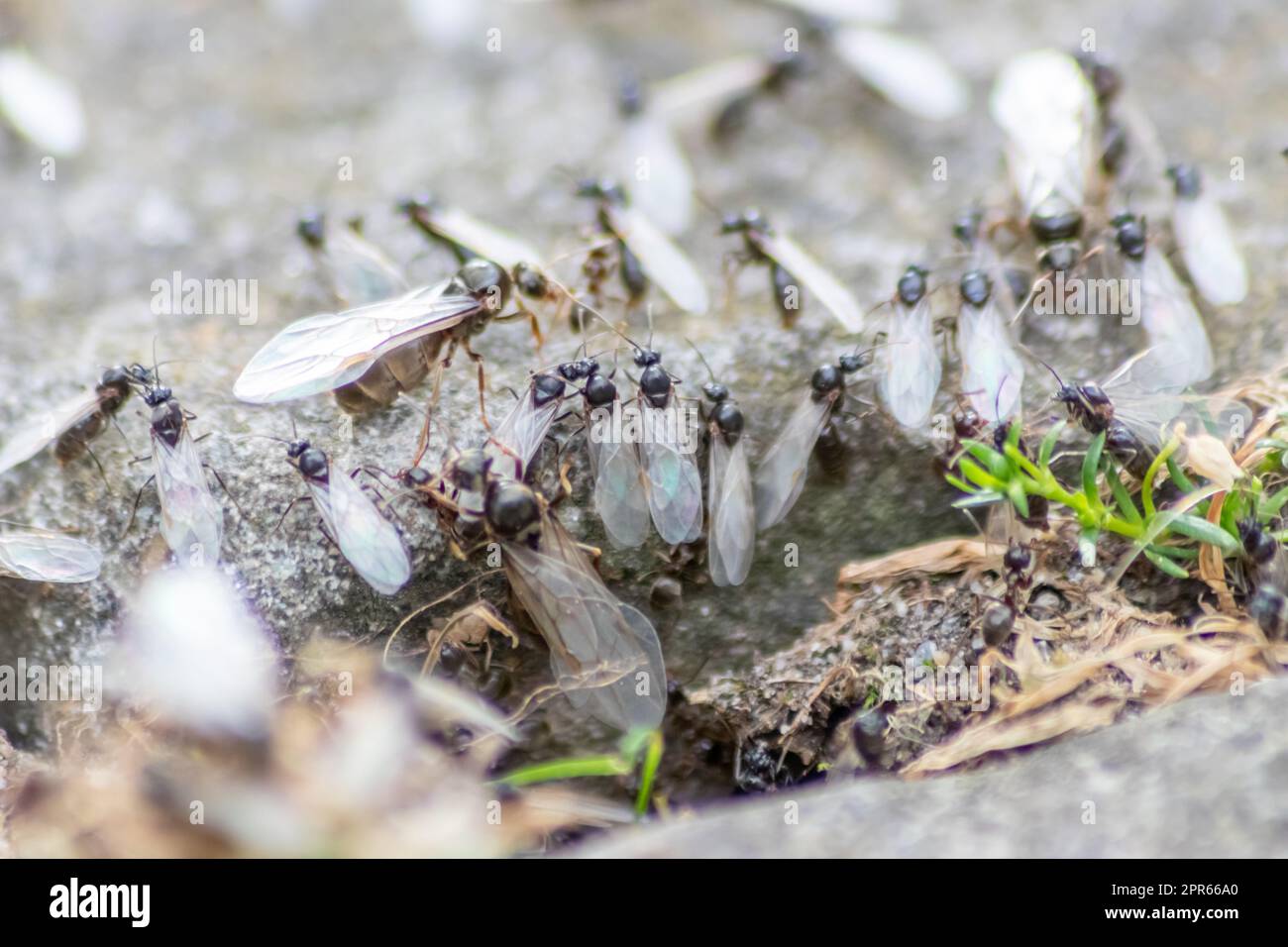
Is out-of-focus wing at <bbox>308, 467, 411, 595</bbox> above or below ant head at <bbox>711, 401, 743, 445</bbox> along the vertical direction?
below

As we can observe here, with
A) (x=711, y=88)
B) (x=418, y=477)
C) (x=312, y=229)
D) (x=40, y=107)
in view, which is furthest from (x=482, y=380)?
(x=40, y=107)

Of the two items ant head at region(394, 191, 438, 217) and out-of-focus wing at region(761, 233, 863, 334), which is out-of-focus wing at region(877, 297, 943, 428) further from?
ant head at region(394, 191, 438, 217)

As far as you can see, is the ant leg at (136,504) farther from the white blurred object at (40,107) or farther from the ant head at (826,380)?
the white blurred object at (40,107)

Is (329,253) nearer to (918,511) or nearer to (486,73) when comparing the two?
(486,73)

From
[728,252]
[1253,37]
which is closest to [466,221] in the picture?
[728,252]

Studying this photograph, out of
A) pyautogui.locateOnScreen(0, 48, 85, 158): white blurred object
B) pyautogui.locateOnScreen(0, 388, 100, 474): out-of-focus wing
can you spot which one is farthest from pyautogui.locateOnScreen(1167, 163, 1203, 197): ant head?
pyautogui.locateOnScreen(0, 48, 85, 158): white blurred object
